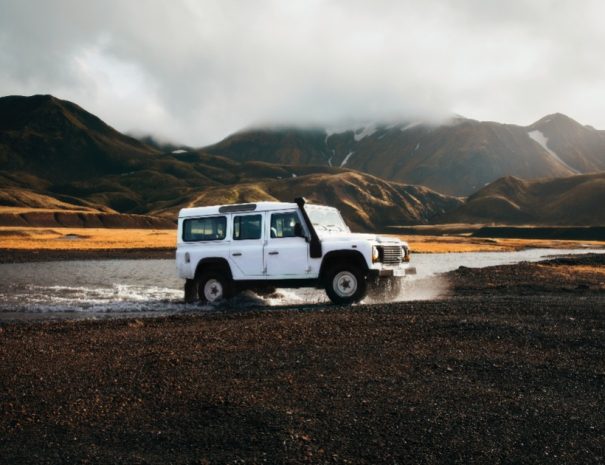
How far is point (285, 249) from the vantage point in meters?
17.2

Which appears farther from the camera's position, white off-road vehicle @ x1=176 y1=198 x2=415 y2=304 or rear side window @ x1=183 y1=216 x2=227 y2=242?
rear side window @ x1=183 y1=216 x2=227 y2=242

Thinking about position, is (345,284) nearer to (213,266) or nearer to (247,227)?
(247,227)

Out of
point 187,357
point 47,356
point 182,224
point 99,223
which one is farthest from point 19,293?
point 99,223

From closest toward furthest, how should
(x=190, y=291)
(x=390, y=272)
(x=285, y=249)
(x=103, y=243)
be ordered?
(x=390, y=272) < (x=285, y=249) < (x=190, y=291) < (x=103, y=243)

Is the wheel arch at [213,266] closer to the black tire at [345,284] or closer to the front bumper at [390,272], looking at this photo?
the black tire at [345,284]

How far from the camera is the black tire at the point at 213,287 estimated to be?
17922 mm

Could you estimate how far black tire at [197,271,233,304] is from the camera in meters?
17.9

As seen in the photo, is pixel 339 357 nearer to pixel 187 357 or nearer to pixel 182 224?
pixel 187 357

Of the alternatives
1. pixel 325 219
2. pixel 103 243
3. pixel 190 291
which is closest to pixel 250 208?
pixel 325 219

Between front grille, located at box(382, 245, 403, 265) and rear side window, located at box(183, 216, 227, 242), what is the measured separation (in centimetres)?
542

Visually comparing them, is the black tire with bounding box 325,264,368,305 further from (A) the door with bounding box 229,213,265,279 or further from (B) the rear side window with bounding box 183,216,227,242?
(B) the rear side window with bounding box 183,216,227,242

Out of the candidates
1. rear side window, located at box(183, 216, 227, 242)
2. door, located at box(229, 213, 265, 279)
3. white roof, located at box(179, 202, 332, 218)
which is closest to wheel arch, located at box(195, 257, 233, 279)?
door, located at box(229, 213, 265, 279)

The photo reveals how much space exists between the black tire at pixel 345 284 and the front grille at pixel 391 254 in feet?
3.35

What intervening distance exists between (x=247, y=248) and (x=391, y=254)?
4.69m
